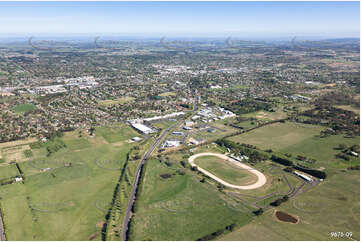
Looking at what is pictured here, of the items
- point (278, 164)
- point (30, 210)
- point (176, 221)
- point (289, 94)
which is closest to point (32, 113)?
point (30, 210)

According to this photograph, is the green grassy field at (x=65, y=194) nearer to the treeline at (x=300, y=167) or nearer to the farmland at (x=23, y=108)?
the treeline at (x=300, y=167)

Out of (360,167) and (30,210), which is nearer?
(30,210)

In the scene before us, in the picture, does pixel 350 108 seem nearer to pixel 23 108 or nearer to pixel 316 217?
pixel 316 217

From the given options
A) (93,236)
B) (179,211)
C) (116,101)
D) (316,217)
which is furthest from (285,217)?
(116,101)

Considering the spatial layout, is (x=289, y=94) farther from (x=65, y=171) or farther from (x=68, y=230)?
(x=68, y=230)

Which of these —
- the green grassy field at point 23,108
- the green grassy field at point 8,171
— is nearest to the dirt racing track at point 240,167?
the green grassy field at point 8,171
